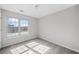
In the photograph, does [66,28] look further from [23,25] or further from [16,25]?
[16,25]

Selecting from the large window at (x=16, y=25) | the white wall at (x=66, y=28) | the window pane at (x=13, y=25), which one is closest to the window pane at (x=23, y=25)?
the large window at (x=16, y=25)

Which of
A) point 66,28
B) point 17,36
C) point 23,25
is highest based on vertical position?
point 23,25

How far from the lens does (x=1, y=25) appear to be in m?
3.06

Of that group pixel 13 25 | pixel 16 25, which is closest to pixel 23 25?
pixel 16 25

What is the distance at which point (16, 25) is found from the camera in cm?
399

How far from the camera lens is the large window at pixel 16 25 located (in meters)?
3.58

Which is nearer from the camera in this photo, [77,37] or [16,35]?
[77,37]

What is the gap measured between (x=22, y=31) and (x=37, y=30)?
170cm

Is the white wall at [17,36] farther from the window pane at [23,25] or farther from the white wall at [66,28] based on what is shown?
the white wall at [66,28]

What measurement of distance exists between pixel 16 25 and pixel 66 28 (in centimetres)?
340

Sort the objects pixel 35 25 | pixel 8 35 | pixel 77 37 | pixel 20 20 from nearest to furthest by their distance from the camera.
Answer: pixel 77 37 → pixel 8 35 → pixel 20 20 → pixel 35 25

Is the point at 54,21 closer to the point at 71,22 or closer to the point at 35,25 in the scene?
the point at 71,22

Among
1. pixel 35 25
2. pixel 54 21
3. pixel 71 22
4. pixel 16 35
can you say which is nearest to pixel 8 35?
pixel 16 35
